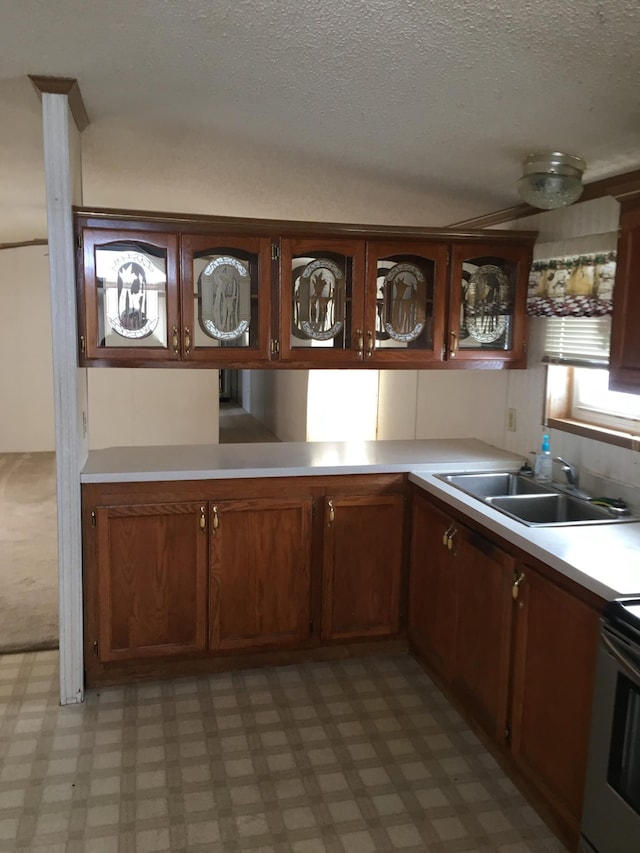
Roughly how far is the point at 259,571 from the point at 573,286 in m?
1.75

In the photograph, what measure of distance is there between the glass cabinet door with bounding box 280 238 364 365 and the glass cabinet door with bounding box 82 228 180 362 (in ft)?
1.57

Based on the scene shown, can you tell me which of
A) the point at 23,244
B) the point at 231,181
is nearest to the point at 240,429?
the point at 23,244

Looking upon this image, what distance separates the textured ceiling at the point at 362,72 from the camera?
5.68 ft

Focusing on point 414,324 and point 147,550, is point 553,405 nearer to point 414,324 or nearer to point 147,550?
point 414,324

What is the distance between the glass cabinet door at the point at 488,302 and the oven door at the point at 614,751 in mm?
1643

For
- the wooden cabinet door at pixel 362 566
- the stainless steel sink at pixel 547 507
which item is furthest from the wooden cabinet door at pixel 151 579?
the stainless steel sink at pixel 547 507

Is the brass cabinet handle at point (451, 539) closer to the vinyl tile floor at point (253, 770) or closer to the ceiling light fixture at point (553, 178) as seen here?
the vinyl tile floor at point (253, 770)

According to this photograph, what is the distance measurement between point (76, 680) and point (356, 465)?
1450 mm

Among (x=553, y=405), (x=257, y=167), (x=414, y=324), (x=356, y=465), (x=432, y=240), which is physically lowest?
(x=356, y=465)

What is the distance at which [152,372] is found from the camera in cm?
749

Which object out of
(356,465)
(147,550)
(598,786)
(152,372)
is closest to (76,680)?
(147,550)

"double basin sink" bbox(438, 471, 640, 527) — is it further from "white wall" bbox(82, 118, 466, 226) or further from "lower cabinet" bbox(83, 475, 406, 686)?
"white wall" bbox(82, 118, 466, 226)

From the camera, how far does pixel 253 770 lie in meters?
2.41

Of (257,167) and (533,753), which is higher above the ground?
(257,167)
